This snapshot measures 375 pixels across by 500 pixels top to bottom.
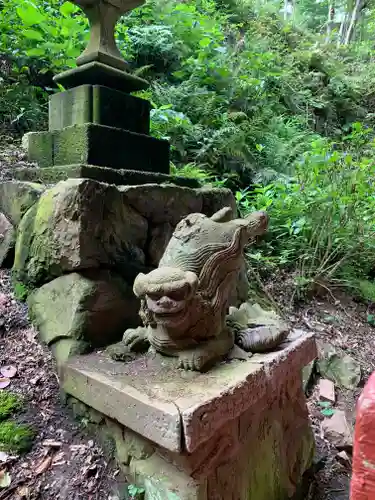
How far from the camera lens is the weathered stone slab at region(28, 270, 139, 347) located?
1896 millimetres

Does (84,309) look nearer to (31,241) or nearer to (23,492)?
(31,241)

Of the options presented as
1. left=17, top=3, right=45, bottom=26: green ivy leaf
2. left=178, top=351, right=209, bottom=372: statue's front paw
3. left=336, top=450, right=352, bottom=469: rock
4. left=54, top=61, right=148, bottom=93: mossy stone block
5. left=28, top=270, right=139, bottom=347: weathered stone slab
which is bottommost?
left=336, top=450, right=352, bottom=469: rock

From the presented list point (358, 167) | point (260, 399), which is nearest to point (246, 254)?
point (358, 167)

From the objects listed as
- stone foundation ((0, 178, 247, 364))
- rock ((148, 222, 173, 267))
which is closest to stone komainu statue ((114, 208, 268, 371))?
stone foundation ((0, 178, 247, 364))

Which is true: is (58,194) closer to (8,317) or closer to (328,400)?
(8,317)

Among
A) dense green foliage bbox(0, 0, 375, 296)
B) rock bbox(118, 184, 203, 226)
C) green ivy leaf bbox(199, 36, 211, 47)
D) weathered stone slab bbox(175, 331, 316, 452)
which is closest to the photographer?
weathered stone slab bbox(175, 331, 316, 452)

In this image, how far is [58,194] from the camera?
1.97 metres

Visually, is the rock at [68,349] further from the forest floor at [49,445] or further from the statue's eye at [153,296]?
the statue's eye at [153,296]

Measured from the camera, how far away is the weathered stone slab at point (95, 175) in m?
2.12

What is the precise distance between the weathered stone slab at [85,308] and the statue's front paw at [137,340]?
0.68ft

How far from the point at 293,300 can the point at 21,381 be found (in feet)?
10.2

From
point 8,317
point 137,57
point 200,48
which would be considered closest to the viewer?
point 8,317

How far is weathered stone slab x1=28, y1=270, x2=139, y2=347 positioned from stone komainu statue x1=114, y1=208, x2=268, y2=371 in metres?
0.21

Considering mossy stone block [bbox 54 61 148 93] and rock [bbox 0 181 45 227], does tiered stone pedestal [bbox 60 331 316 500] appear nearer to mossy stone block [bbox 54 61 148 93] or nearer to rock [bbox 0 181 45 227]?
rock [bbox 0 181 45 227]
